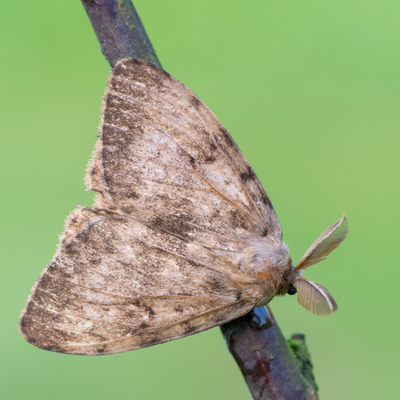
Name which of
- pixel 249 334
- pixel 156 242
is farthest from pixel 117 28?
pixel 249 334

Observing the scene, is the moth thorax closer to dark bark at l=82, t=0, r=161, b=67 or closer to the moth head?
the moth head

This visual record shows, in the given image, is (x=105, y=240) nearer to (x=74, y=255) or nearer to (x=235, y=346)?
(x=74, y=255)

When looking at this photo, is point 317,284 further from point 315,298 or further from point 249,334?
point 249,334

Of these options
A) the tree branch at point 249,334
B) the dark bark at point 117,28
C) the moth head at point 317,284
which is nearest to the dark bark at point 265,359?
the tree branch at point 249,334

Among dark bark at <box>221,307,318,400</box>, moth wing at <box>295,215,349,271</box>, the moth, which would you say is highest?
the moth

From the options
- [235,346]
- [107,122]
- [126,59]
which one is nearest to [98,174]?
[107,122]

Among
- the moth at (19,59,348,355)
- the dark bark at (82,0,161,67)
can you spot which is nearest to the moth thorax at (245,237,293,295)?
the moth at (19,59,348,355)

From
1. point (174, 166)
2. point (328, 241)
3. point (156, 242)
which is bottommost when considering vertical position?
point (328, 241)
